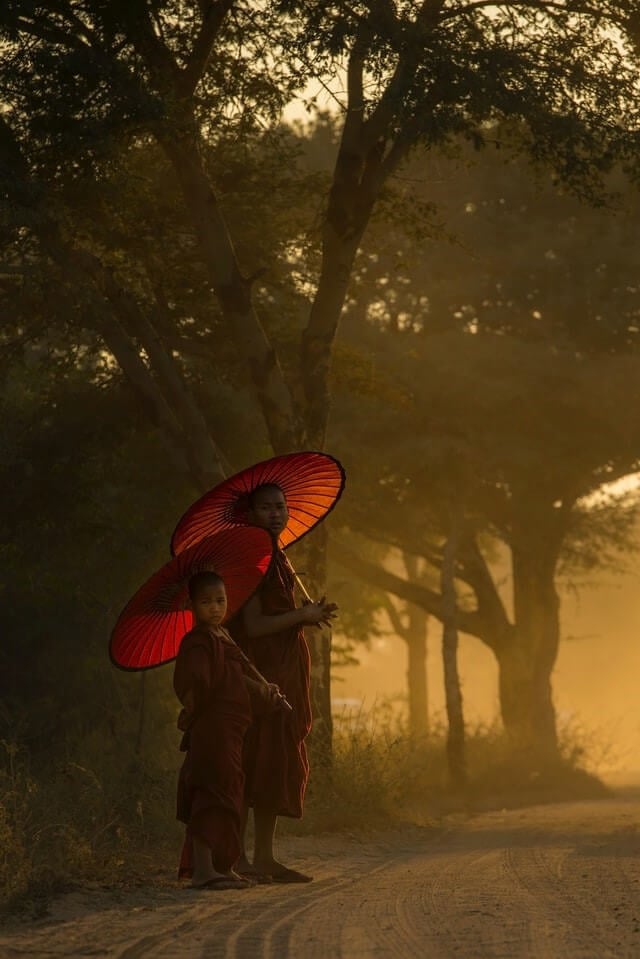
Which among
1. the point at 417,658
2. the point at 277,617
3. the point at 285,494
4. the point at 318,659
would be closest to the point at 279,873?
the point at 277,617

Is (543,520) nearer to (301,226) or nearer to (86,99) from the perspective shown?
(301,226)

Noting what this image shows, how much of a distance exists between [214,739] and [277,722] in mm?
838

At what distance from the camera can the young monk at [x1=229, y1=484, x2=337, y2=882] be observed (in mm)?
9258

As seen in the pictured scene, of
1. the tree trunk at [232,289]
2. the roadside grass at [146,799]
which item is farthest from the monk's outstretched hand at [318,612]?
the tree trunk at [232,289]

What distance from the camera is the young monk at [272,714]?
926 cm

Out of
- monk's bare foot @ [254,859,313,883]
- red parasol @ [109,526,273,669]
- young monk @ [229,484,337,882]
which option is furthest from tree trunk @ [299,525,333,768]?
red parasol @ [109,526,273,669]

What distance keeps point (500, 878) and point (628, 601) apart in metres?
79.2

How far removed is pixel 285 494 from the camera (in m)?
9.62

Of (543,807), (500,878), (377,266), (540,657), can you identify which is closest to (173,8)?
(500,878)

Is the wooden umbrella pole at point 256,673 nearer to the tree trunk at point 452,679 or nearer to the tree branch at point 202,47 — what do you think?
the tree branch at point 202,47

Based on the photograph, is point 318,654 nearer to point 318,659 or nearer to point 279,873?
point 318,659

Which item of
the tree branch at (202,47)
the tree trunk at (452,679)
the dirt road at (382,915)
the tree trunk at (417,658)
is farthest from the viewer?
the tree trunk at (417,658)

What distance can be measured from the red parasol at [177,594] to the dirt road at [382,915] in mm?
1336

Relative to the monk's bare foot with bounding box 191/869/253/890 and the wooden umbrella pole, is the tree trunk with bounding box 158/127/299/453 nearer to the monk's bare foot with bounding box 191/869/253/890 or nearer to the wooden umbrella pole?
the wooden umbrella pole
